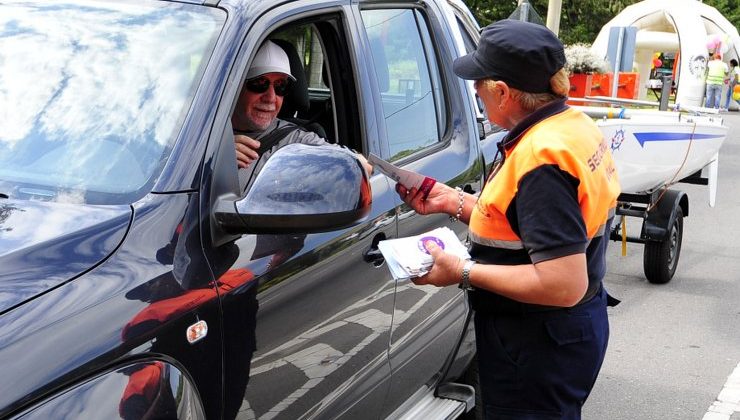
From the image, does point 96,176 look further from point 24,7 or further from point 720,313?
point 720,313

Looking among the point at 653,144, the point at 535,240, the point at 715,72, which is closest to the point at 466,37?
the point at 535,240

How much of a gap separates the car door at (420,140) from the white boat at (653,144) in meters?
3.17

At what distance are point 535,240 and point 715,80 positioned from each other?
80.2 ft

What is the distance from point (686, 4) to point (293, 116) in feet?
78.8

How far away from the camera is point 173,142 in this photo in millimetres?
2428

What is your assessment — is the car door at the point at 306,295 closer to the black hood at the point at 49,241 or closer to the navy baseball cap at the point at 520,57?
the black hood at the point at 49,241

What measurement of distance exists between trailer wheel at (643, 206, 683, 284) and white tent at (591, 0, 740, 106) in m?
14.7

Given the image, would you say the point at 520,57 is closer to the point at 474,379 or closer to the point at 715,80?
the point at 474,379

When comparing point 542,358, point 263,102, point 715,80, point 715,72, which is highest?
point 263,102

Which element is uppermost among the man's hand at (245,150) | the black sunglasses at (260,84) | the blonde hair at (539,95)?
the blonde hair at (539,95)

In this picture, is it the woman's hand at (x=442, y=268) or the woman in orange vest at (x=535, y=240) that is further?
the woman's hand at (x=442, y=268)

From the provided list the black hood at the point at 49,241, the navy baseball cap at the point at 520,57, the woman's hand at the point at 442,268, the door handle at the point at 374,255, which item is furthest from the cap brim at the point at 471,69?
the black hood at the point at 49,241

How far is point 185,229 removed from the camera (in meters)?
2.27

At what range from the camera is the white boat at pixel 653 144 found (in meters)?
7.21
